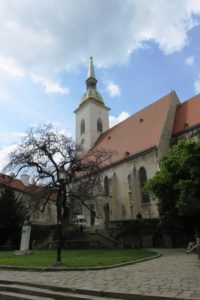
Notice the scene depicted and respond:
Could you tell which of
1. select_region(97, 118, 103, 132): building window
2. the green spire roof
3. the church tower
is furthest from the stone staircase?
the green spire roof

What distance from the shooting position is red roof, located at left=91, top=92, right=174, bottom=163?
3400 centimetres

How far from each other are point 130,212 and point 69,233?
26.5 ft

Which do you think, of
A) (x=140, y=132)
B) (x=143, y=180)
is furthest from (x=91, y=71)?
(x=143, y=180)

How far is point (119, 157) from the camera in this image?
1458 inches

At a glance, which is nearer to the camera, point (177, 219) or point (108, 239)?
point (177, 219)

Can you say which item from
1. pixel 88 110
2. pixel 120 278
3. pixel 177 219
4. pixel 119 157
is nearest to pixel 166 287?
pixel 120 278

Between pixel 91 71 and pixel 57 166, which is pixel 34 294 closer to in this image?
pixel 57 166

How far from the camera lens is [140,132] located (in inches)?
1447

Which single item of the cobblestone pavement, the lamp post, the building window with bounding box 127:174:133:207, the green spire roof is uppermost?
the green spire roof

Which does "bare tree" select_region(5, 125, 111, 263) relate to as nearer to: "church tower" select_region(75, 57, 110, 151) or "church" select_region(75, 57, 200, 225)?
"church" select_region(75, 57, 200, 225)

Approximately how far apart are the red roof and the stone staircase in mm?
24747

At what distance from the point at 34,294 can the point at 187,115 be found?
2880 centimetres

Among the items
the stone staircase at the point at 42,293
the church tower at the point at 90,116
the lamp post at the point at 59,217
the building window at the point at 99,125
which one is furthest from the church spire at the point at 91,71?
the stone staircase at the point at 42,293

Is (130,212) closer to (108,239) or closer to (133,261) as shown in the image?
(108,239)
